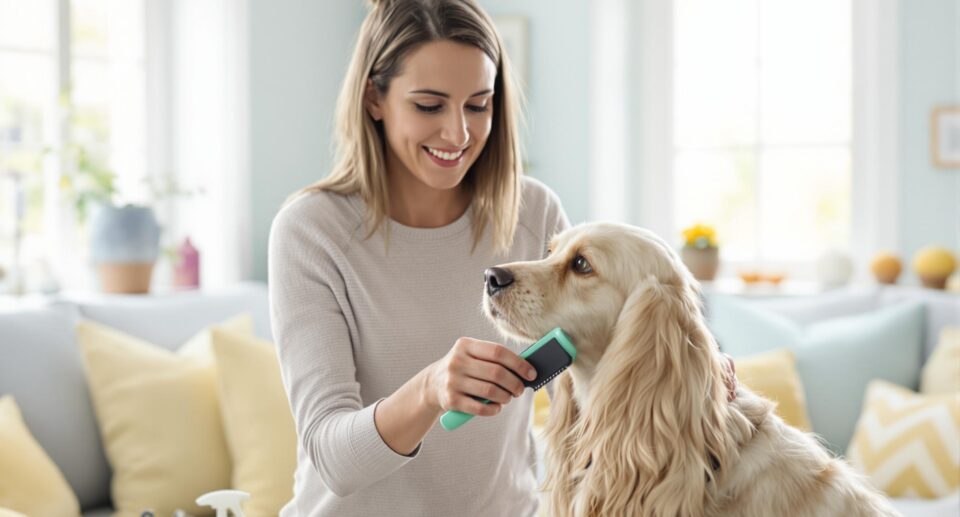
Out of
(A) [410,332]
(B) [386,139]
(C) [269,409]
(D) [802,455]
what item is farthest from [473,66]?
(C) [269,409]

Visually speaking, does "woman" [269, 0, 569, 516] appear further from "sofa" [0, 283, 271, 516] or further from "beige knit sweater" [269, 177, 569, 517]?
"sofa" [0, 283, 271, 516]

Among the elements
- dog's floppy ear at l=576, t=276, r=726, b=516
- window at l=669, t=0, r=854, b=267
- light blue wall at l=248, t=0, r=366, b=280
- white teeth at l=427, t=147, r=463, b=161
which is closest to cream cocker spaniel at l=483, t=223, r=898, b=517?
dog's floppy ear at l=576, t=276, r=726, b=516

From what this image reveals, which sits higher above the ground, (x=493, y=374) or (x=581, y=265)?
(x=581, y=265)

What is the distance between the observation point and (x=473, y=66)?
1.48m

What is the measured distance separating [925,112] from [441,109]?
3.06 m

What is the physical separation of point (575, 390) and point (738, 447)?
0.25 m

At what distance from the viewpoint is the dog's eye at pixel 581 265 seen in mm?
1306

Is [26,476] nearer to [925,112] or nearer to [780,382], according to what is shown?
[780,382]

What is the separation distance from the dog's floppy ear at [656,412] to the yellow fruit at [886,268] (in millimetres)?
2750

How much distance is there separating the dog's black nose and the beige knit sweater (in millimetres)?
244

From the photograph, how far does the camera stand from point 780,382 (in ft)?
Result: 10.0

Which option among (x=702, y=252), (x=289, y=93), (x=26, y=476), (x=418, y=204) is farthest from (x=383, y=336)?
(x=289, y=93)

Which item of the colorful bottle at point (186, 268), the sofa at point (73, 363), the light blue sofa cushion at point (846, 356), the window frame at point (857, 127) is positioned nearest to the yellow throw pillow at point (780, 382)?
the light blue sofa cushion at point (846, 356)

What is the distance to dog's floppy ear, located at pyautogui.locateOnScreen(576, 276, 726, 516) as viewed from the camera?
113 cm
